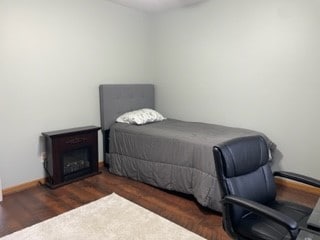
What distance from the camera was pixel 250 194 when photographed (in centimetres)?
171

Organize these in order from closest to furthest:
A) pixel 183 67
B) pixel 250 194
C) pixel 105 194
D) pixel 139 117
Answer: pixel 250 194
pixel 105 194
pixel 139 117
pixel 183 67

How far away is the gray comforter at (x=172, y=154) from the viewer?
2.61 m

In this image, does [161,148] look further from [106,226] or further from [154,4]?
[154,4]

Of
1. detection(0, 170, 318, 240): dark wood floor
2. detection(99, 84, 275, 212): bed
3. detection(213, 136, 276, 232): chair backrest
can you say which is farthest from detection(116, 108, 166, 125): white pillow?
detection(213, 136, 276, 232): chair backrest

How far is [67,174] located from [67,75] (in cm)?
130

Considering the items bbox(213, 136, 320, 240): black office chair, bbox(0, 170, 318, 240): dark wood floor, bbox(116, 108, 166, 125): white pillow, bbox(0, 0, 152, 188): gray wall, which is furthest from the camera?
bbox(116, 108, 166, 125): white pillow

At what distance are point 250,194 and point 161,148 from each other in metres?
1.51

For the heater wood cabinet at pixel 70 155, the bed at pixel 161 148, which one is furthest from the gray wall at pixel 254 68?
the heater wood cabinet at pixel 70 155

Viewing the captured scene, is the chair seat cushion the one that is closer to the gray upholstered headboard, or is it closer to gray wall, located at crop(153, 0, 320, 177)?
gray wall, located at crop(153, 0, 320, 177)

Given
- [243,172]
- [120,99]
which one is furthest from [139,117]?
[243,172]

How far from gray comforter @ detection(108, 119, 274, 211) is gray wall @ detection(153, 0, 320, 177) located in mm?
306

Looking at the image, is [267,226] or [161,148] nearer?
[267,226]

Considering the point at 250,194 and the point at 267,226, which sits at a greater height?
the point at 250,194

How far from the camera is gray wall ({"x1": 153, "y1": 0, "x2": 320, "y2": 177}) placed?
9.57 feet
